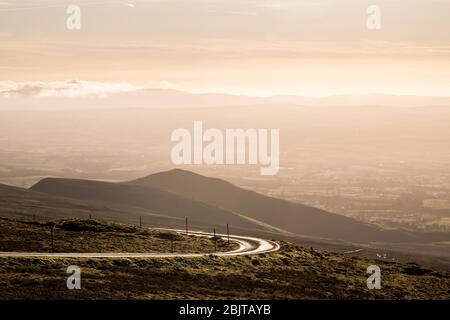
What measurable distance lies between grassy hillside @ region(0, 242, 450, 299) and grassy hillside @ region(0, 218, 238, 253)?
42.9ft

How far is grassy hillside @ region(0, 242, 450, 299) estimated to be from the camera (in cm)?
8138

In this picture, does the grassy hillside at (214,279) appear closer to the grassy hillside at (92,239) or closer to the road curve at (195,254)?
the road curve at (195,254)

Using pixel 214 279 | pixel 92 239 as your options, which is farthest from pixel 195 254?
pixel 92 239

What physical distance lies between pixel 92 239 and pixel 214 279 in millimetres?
32042

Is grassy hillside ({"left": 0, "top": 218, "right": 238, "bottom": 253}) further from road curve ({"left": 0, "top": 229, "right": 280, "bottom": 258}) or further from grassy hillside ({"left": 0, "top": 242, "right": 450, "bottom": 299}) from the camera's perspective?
grassy hillside ({"left": 0, "top": 242, "right": 450, "bottom": 299})

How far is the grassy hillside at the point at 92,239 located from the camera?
110938mm

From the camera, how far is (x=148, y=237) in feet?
431

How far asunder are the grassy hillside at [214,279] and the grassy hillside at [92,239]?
13.1 metres

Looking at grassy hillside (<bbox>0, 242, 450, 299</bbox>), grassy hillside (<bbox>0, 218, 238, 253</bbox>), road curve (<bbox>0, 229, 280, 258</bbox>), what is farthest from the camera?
grassy hillside (<bbox>0, 218, 238, 253</bbox>)

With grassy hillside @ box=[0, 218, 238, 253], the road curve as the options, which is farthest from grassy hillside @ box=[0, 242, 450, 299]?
grassy hillside @ box=[0, 218, 238, 253]

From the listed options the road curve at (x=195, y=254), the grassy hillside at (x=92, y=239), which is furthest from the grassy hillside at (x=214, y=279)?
the grassy hillside at (x=92, y=239)

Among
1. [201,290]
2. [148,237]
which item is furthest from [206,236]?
[201,290]
